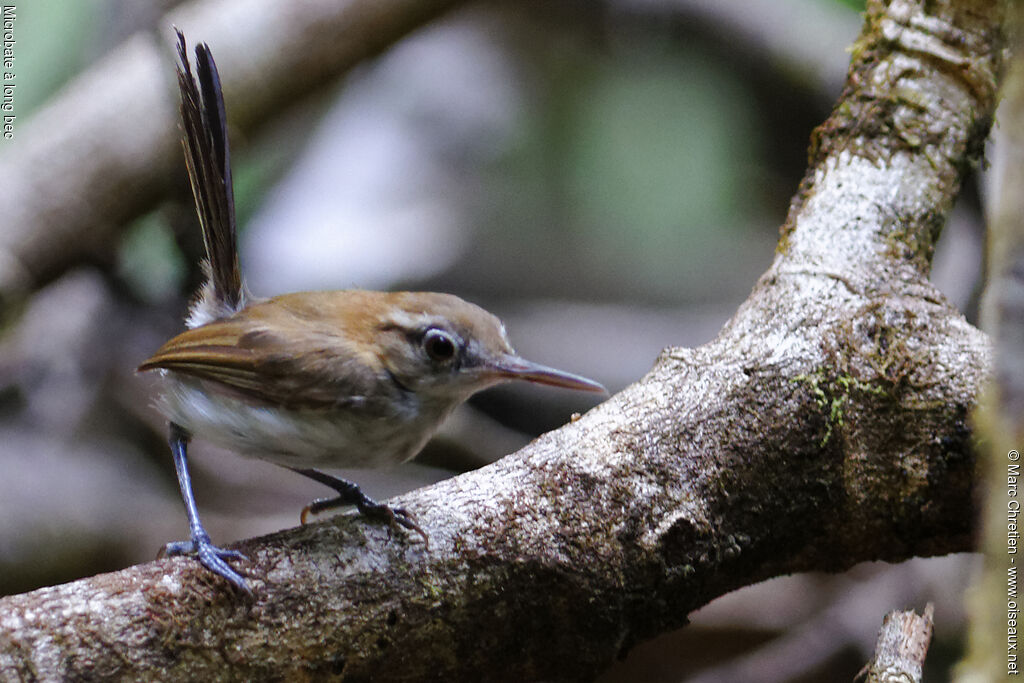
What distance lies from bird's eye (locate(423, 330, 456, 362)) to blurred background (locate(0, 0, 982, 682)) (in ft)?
5.97

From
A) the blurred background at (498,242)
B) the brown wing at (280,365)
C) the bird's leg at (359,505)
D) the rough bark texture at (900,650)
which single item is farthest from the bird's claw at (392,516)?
the blurred background at (498,242)

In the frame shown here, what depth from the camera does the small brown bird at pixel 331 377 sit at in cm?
178

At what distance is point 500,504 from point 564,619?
0.28 meters

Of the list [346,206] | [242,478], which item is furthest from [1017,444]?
[346,206]

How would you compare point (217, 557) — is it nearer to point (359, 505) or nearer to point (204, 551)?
point (204, 551)

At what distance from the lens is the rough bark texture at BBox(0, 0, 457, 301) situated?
12.5 feet

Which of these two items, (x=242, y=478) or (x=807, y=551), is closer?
(x=807, y=551)

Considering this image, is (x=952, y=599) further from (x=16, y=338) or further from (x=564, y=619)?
(x=16, y=338)

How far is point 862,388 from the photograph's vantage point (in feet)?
7.27

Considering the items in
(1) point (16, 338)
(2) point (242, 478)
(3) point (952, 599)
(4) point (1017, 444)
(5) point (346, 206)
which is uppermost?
(5) point (346, 206)

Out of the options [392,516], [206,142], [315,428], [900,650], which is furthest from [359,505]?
[900,650]

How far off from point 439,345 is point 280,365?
13.0 inches

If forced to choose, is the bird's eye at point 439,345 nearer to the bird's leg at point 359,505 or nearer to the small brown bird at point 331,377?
the small brown bird at point 331,377

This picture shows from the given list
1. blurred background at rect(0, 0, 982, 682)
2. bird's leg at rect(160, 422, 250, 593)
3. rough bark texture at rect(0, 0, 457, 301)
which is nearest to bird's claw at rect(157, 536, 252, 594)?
bird's leg at rect(160, 422, 250, 593)
